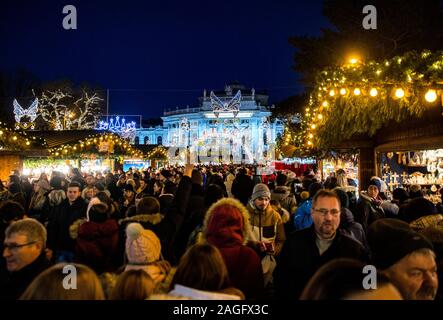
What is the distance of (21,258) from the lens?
276 cm

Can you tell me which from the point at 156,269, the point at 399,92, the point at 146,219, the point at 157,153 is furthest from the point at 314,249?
the point at 157,153

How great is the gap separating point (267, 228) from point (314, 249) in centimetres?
152

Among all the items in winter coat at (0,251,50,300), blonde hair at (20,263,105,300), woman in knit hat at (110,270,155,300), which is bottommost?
winter coat at (0,251,50,300)

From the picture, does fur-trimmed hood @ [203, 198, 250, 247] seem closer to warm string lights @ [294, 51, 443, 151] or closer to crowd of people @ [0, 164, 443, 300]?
crowd of people @ [0, 164, 443, 300]

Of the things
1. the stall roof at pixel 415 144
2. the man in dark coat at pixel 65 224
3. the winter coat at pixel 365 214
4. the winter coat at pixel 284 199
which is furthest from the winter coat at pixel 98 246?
the stall roof at pixel 415 144

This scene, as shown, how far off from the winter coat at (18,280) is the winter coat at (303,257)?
1.90 metres

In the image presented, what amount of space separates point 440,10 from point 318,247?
1916 centimetres

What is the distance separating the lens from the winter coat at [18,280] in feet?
8.74

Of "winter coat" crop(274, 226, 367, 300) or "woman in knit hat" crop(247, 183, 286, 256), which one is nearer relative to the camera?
"winter coat" crop(274, 226, 367, 300)

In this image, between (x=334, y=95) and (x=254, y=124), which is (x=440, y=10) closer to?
(x=334, y=95)

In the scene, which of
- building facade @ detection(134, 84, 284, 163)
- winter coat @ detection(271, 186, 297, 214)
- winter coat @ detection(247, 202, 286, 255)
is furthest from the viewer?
building facade @ detection(134, 84, 284, 163)

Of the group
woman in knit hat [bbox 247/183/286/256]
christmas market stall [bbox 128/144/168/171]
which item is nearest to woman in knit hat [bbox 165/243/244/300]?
woman in knit hat [bbox 247/183/286/256]

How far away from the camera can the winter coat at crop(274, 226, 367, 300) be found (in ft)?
9.36
